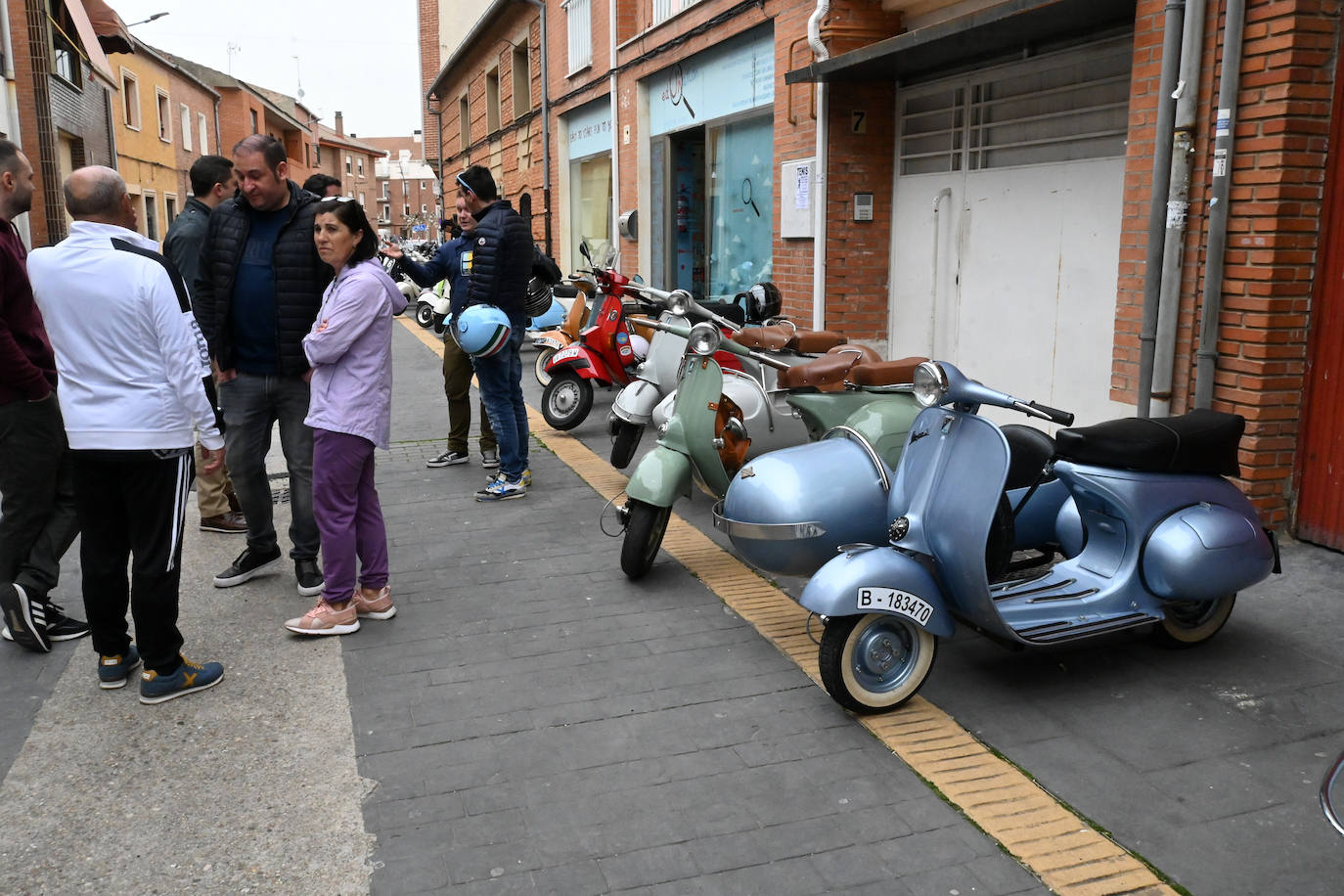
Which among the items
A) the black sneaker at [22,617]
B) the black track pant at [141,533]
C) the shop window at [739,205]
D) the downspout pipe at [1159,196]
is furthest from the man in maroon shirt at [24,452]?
the shop window at [739,205]

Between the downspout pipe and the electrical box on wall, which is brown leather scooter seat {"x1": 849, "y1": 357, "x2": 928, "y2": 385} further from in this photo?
the electrical box on wall

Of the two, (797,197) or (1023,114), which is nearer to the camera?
(1023,114)

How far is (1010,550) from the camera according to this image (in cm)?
399

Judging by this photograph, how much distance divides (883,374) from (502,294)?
2.99 meters

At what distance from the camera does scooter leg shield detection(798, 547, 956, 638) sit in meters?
3.52

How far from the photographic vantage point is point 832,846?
2947mm

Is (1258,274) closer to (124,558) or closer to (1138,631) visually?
(1138,631)

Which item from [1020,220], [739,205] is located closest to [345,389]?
[1020,220]

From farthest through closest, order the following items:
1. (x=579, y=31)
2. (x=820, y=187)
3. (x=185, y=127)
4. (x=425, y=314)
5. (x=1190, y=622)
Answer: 1. (x=185, y=127)
2. (x=425, y=314)
3. (x=579, y=31)
4. (x=820, y=187)
5. (x=1190, y=622)

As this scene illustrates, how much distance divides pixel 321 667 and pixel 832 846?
2224mm

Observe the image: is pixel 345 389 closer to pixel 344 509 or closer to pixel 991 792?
pixel 344 509

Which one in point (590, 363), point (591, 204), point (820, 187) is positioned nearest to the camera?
point (590, 363)

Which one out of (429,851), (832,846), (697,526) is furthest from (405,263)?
(832,846)

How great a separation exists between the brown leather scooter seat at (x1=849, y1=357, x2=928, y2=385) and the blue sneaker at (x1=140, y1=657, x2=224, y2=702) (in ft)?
9.02
